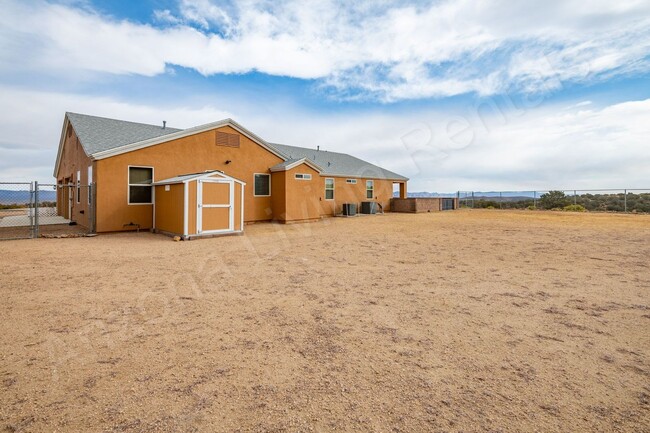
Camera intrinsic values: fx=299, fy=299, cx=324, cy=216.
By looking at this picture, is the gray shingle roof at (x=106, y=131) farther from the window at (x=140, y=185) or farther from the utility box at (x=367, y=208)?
the utility box at (x=367, y=208)

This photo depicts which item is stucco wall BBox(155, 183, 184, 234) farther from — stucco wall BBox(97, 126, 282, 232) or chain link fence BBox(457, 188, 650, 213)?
chain link fence BBox(457, 188, 650, 213)

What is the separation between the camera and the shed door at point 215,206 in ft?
35.8

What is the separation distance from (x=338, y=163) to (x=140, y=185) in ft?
49.4

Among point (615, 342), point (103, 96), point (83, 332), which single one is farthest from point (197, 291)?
point (103, 96)

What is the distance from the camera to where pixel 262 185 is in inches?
642

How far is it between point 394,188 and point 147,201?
66.7 ft

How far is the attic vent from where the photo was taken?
47.9 feet

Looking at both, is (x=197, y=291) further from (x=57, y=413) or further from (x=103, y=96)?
(x=103, y=96)

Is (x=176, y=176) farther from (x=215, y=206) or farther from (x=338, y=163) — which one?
(x=338, y=163)

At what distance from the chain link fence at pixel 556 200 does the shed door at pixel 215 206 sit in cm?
2735

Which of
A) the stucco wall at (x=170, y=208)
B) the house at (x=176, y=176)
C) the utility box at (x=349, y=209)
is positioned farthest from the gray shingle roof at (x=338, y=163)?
the stucco wall at (x=170, y=208)

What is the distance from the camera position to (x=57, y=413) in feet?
7.13

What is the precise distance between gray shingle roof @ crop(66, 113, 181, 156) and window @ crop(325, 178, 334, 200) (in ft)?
33.3

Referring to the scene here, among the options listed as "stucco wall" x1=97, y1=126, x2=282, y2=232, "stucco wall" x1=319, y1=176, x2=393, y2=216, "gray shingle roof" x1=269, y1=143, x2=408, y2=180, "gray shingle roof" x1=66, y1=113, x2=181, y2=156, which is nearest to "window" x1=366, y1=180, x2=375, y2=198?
"stucco wall" x1=319, y1=176, x2=393, y2=216
